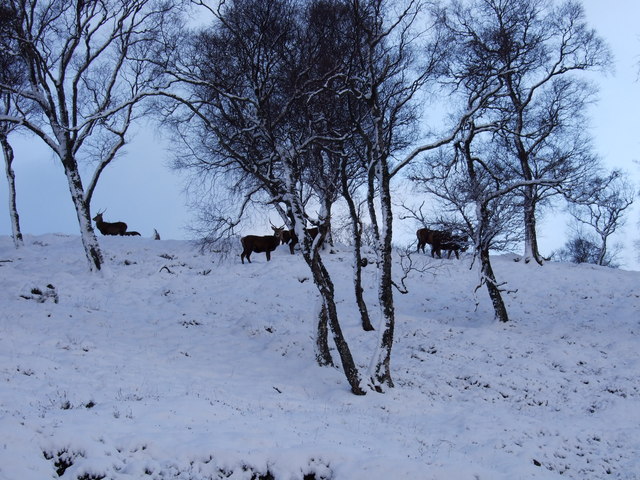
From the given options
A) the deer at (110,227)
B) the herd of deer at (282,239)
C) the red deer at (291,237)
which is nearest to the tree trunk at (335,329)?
the herd of deer at (282,239)

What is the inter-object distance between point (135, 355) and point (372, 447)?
7128 mm

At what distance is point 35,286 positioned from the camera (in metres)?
15.8

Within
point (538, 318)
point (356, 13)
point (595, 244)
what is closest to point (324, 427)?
point (356, 13)

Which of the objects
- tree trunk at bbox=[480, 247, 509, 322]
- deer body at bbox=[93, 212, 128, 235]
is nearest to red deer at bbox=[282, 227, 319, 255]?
A: deer body at bbox=[93, 212, 128, 235]

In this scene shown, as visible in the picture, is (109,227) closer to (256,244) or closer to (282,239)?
(282,239)

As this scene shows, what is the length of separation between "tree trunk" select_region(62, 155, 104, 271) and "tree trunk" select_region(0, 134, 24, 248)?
593 centimetres

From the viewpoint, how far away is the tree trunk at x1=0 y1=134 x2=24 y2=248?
23.0m

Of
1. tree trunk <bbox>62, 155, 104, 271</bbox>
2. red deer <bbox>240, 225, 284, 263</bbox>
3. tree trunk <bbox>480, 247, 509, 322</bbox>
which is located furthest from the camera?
red deer <bbox>240, 225, 284, 263</bbox>

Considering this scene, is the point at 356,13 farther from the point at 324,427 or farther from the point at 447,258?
the point at 447,258

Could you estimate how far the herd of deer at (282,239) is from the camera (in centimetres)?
2273

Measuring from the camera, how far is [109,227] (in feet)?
95.5

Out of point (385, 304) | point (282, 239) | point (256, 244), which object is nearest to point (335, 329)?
point (385, 304)

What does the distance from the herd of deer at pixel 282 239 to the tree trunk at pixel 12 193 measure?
5987 millimetres

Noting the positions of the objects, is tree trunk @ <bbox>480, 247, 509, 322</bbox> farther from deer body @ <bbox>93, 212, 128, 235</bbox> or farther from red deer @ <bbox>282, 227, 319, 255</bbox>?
deer body @ <bbox>93, 212, 128, 235</bbox>
